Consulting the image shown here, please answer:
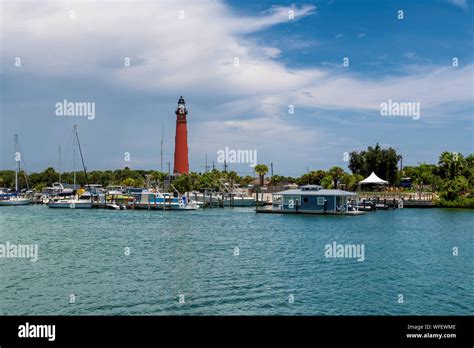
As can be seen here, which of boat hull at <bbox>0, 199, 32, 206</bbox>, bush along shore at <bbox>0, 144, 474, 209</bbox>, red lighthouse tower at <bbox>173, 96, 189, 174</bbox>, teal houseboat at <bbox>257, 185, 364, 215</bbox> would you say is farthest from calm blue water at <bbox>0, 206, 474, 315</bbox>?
boat hull at <bbox>0, 199, 32, 206</bbox>

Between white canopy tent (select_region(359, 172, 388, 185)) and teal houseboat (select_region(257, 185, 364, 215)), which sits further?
white canopy tent (select_region(359, 172, 388, 185))

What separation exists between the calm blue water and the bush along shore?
5086 centimetres

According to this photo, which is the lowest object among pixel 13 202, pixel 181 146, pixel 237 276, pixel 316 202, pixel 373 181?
pixel 237 276

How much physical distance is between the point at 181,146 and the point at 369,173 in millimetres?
44714

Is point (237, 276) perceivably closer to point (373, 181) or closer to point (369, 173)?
point (373, 181)

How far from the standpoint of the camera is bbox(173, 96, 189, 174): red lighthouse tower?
381ft

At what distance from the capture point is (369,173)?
114 m

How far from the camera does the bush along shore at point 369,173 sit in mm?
92312

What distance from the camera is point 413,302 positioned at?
2012 centimetres

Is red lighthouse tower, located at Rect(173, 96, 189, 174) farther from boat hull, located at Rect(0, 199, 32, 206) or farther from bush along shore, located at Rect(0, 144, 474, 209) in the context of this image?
boat hull, located at Rect(0, 199, 32, 206)

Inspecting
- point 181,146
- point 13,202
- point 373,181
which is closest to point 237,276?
point 373,181

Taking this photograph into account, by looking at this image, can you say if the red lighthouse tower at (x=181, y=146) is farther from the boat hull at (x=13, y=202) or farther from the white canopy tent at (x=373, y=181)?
the white canopy tent at (x=373, y=181)

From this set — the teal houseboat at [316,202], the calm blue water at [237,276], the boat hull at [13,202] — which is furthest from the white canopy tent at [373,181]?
the boat hull at [13,202]
